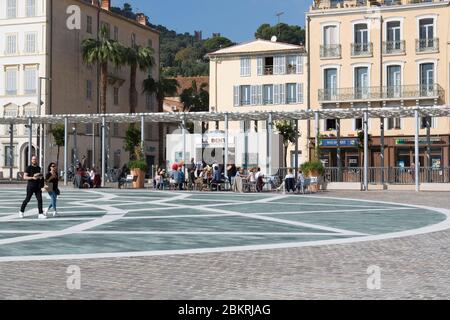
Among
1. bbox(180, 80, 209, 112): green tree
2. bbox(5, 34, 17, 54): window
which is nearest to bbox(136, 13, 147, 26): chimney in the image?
bbox(180, 80, 209, 112): green tree

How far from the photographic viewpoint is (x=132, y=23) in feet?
227

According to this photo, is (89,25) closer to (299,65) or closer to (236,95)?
(236,95)

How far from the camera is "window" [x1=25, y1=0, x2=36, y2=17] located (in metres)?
58.2

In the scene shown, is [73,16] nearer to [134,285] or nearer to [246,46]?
[246,46]

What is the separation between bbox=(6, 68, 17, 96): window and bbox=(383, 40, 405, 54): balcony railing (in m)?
29.8

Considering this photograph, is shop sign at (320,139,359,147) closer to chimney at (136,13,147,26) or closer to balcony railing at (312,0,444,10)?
balcony railing at (312,0,444,10)

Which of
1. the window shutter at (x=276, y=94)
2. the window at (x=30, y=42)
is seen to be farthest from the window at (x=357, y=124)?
the window at (x=30, y=42)

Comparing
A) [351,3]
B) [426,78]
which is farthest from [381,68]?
[351,3]

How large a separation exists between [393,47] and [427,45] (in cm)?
240

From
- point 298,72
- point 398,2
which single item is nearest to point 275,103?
point 298,72

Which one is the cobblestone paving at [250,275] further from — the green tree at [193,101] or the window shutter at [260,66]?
the green tree at [193,101]

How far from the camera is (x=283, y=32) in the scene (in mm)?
113688

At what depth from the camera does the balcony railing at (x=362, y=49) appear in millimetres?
52938

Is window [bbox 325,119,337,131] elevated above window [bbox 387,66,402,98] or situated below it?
below
